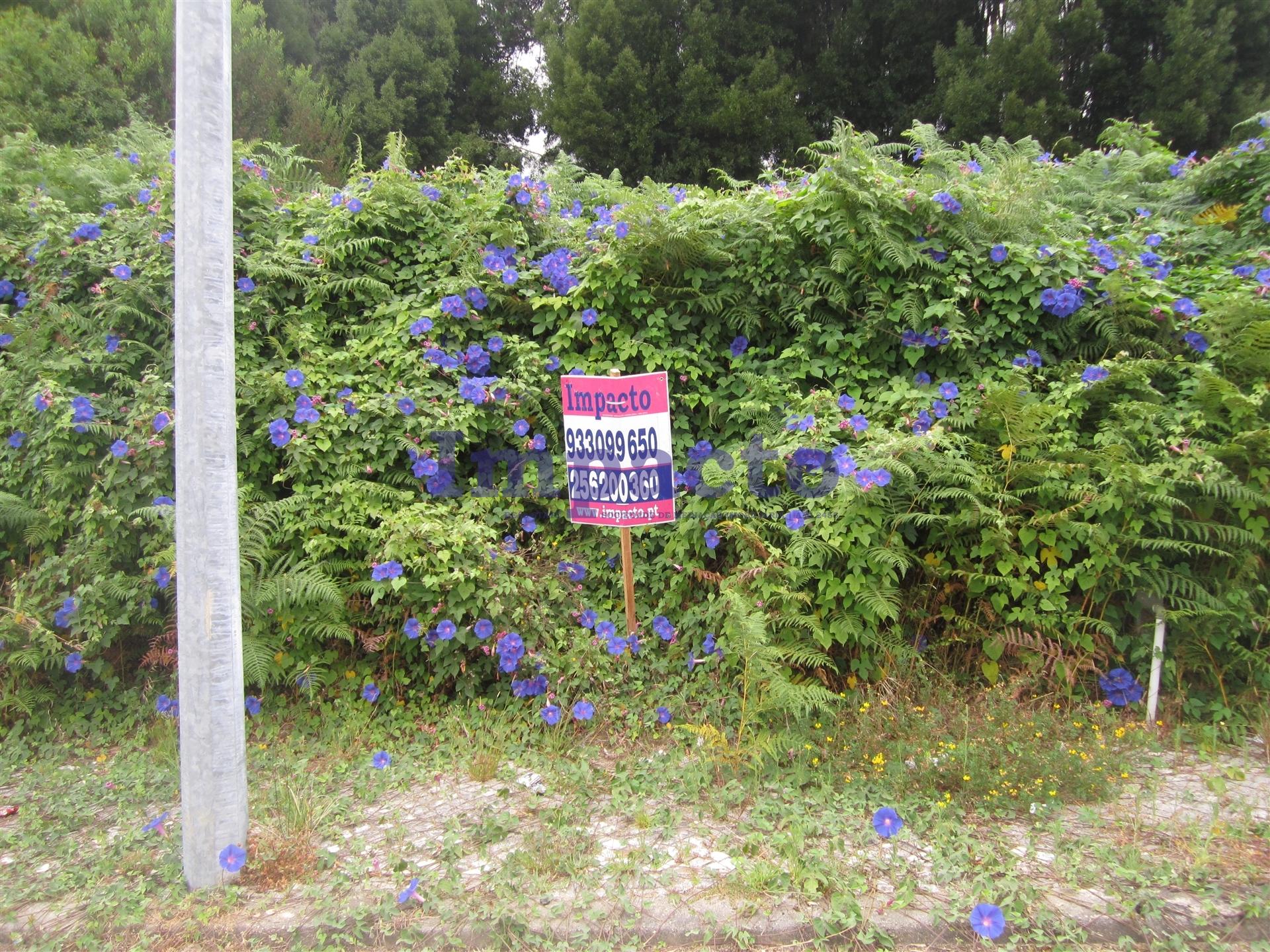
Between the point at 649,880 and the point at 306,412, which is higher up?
the point at 306,412

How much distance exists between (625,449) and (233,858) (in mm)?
2222

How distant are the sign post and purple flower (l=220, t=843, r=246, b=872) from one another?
1.90 metres

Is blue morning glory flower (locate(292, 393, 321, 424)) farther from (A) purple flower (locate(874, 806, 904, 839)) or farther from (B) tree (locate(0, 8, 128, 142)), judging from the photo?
(B) tree (locate(0, 8, 128, 142))

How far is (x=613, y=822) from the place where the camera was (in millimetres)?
3057

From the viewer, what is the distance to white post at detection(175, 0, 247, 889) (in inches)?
104

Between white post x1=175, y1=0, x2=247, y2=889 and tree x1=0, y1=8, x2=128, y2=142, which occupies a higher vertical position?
tree x1=0, y1=8, x2=128, y2=142

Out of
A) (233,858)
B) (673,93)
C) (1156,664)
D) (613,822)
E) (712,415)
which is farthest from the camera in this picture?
(673,93)

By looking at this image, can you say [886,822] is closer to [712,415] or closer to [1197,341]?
[712,415]

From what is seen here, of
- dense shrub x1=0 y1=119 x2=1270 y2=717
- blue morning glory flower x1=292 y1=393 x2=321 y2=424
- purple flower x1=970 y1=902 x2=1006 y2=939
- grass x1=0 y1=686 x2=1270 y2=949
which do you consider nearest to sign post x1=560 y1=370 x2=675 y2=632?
dense shrub x1=0 y1=119 x2=1270 y2=717

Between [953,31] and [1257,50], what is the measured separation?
400 centimetres

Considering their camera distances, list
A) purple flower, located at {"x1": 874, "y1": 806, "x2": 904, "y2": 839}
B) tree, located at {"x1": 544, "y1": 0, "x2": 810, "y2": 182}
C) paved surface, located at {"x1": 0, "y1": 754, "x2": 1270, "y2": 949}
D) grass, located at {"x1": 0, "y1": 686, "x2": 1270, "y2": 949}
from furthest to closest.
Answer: tree, located at {"x1": 544, "y1": 0, "x2": 810, "y2": 182}
purple flower, located at {"x1": 874, "y1": 806, "x2": 904, "y2": 839}
grass, located at {"x1": 0, "y1": 686, "x2": 1270, "y2": 949}
paved surface, located at {"x1": 0, "y1": 754, "x2": 1270, "y2": 949}

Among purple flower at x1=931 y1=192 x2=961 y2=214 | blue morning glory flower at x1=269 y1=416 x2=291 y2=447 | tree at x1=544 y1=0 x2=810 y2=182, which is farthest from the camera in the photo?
tree at x1=544 y1=0 x2=810 y2=182

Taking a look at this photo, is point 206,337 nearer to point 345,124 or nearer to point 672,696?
point 672,696

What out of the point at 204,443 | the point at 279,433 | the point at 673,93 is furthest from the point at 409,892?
the point at 673,93
